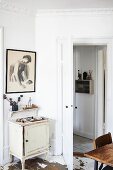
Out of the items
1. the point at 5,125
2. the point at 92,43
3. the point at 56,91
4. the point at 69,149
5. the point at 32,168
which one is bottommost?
the point at 32,168

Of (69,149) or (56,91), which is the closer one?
(69,149)

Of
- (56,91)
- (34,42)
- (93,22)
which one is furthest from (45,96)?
(93,22)

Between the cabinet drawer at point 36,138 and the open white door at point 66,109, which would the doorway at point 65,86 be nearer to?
the open white door at point 66,109

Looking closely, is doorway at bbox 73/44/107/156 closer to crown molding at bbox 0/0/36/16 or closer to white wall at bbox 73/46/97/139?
white wall at bbox 73/46/97/139

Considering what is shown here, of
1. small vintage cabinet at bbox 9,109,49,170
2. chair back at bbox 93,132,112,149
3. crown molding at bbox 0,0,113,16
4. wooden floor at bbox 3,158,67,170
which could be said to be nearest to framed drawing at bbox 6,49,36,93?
small vintage cabinet at bbox 9,109,49,170

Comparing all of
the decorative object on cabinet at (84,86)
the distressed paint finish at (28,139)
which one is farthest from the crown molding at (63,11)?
the distressed paint finish at (28,139)

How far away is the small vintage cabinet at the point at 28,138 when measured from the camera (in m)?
3.40

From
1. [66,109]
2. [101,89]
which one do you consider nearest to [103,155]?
[66,109]

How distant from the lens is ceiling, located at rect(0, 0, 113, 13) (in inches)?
140

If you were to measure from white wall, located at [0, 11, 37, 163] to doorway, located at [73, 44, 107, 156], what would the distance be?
5.41ft

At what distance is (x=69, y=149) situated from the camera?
362 cm

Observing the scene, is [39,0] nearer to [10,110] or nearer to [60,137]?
[10,110]

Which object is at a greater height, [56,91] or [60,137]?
[56,91]

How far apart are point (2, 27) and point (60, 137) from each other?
2.19m
